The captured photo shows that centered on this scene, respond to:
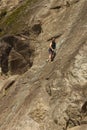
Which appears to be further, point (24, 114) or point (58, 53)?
point (58, 53)

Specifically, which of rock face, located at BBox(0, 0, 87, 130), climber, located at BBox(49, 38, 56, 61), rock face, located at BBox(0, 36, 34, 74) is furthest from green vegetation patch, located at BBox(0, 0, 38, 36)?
climber, located at BBox(49, 38, 56, 61)

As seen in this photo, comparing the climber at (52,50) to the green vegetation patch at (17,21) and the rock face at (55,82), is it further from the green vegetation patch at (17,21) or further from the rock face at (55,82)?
the green vegetation patch at (17,21)

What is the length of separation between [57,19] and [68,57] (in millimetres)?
8891

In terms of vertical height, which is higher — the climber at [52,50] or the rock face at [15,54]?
the climber at [52,50]

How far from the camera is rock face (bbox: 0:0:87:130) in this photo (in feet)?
90.3

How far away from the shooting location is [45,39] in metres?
38.2

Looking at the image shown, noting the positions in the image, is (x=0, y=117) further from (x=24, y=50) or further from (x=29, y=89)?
(x=24, y=50)

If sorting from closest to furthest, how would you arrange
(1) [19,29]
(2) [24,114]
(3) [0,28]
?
1. (2) [24,114]
2. (1) [19,29]
3. (3) [0,28]

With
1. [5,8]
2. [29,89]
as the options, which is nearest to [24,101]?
[29,89]

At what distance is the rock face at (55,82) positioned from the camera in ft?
90.3

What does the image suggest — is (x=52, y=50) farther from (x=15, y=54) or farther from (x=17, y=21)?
(x=17, y=21)

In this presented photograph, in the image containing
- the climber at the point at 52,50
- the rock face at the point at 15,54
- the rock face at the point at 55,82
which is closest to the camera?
the rock face at the point at 55,82

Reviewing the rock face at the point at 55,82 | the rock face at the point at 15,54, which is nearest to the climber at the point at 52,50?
the rock face at the point at 55,82

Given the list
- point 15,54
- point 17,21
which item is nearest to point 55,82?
point 15,54
